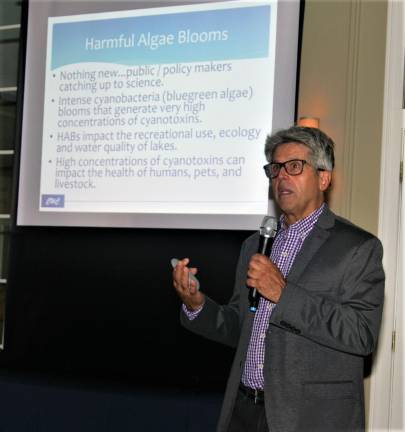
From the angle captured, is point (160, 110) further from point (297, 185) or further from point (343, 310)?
point (343, 310)

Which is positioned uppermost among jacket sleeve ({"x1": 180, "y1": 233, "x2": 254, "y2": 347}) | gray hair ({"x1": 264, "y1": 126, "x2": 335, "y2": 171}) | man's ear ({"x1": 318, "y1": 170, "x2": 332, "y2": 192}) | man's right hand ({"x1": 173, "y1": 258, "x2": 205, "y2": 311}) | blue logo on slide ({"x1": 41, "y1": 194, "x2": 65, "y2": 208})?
gray hair ({"x1": 264, "y1": 126, "x2": 335, "y2": 171})

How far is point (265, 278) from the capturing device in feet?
5.52

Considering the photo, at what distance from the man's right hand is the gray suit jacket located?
27 cm

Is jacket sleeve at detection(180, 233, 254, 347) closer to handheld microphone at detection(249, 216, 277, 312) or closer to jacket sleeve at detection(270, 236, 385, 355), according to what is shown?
handheld microphone at detection(249, 216, 277, 312)

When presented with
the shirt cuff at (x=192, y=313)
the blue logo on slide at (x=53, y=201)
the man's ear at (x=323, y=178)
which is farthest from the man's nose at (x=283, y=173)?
the blue logo on slide at (x=53, y=201)

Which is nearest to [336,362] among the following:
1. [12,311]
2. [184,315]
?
[184,315]

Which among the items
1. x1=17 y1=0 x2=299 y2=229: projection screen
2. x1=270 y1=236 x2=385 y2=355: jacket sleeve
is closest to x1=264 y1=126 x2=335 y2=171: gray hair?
x1=270 y1=236 x2=385 y2=355: jacket sleeve

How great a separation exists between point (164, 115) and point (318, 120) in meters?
0.84

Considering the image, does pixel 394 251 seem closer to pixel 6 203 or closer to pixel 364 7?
pixel 364 7

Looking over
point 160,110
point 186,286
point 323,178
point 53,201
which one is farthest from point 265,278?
point 53,201

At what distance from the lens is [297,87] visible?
11.2ft

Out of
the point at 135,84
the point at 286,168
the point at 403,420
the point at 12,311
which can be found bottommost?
the point at 403,420

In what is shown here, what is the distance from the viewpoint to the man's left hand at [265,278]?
1675 mm

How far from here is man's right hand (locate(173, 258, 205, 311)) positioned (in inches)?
75.2
